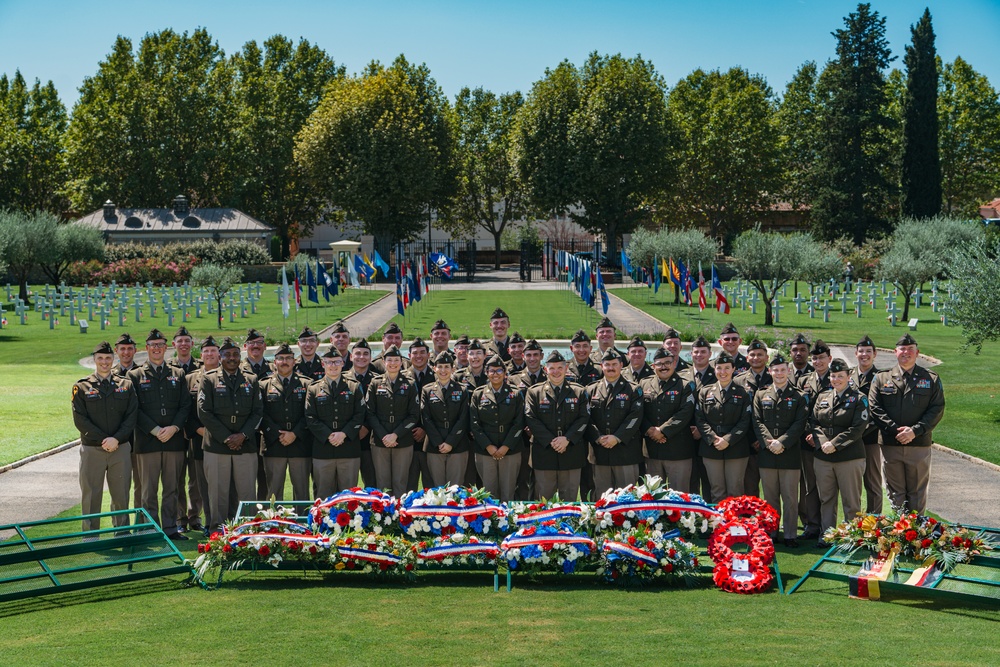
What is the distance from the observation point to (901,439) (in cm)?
941

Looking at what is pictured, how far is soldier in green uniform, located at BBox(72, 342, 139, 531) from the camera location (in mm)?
9414

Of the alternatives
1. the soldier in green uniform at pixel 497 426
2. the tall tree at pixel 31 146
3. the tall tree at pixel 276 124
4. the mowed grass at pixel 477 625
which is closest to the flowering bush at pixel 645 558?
the mowed grass at pixel 477 625

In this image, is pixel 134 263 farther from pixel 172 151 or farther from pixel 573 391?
pixel 573 391

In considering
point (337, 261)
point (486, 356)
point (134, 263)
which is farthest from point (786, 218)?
point (486, 356)

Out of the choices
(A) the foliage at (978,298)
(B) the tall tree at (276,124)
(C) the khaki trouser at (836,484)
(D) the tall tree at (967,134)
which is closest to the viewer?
(C) the khaki trouser at (836,484)

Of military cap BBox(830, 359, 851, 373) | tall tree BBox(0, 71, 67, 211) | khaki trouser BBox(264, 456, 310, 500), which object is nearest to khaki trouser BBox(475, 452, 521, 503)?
khaki trouser BBox(264, 456, 310, 500)

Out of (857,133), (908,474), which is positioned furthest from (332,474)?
(857,133)

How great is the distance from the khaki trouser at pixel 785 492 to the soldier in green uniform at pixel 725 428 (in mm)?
277

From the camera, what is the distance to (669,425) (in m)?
9.61

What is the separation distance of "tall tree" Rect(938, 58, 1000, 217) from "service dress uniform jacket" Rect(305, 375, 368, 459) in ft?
210

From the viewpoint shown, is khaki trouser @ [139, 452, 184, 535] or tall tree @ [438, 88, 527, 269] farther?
tall tree @ [438, 88, 527, 269]

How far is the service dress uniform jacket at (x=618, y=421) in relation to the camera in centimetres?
961

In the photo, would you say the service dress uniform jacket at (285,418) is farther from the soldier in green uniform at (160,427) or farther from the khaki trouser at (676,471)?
the khaki trouser at (676,471)

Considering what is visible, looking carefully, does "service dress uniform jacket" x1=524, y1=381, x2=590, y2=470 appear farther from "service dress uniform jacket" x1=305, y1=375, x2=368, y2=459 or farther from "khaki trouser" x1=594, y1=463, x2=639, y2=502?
"service dress uniform jacket" x1=305, y1=375, x2=368, y2=459
